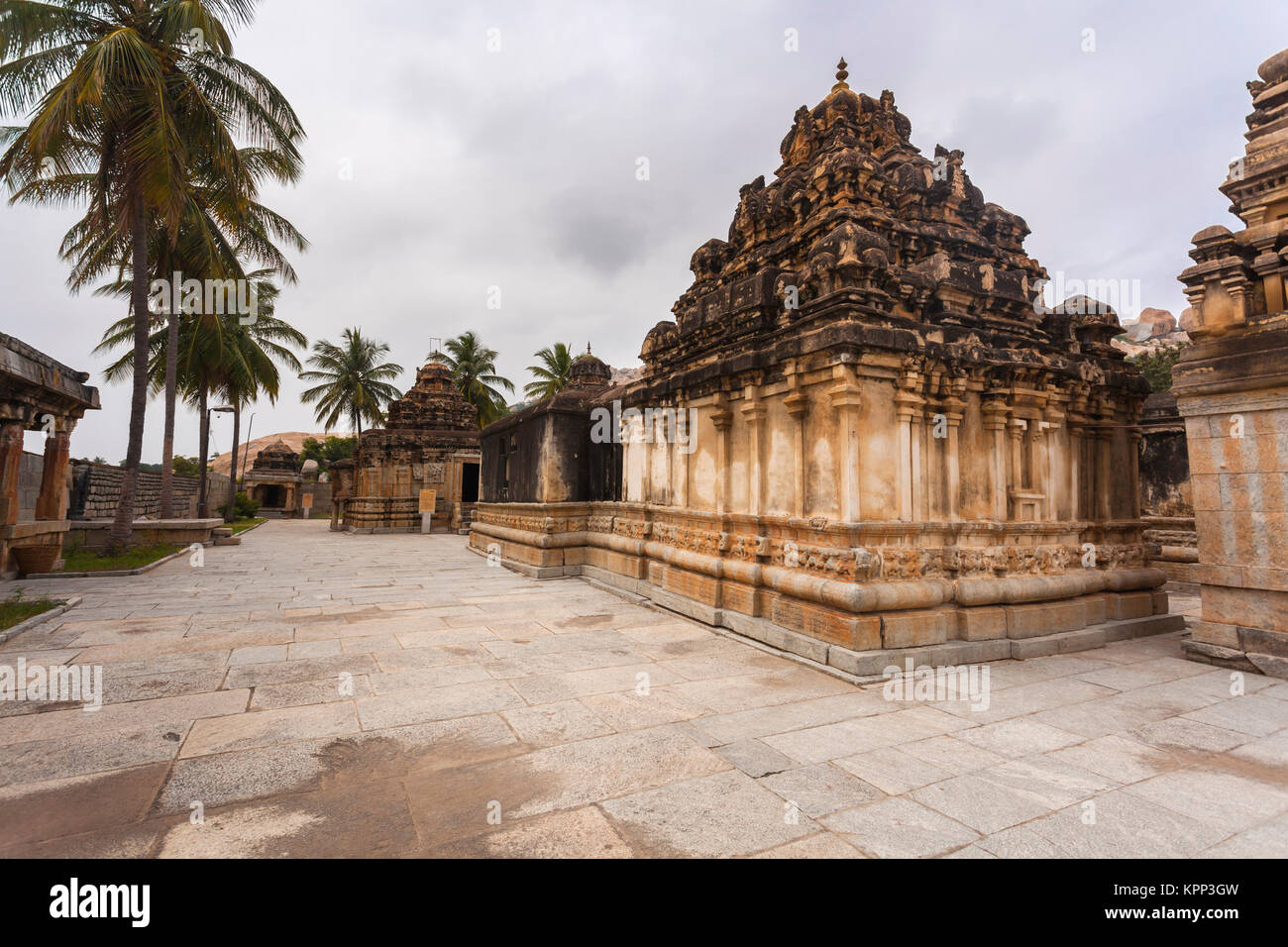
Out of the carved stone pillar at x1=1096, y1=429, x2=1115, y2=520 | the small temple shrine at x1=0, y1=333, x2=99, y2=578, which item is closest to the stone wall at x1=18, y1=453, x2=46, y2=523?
the small temple shrine at x1=0, y1=333, x2=99, y2=578

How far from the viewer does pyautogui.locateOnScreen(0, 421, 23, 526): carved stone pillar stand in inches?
Result: 380

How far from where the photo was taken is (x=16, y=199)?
1373 cm

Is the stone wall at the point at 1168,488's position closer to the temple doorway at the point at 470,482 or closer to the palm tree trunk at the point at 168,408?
the palm tree trunk at the point at 168,408

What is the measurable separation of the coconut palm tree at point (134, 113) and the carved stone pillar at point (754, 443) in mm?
11852

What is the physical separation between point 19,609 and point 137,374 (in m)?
8.94

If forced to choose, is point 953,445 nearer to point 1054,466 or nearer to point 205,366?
point 1054,466

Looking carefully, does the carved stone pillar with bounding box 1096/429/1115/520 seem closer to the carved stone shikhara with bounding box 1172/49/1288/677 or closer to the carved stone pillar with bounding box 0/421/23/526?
the carved stone shikhara with bounding box 1172/49/1288/677

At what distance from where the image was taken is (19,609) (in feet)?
23.4

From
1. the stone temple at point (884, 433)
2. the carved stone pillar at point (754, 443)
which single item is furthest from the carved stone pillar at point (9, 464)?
the carved stone pillar at point (754, 443)

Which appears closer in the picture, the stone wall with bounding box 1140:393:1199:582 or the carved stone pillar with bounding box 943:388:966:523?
the carved stone pillar with bounding box 943:388:966:523

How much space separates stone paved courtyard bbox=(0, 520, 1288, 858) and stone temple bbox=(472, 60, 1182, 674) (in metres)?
0.68

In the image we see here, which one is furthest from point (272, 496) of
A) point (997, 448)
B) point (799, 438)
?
point (997, 448)
